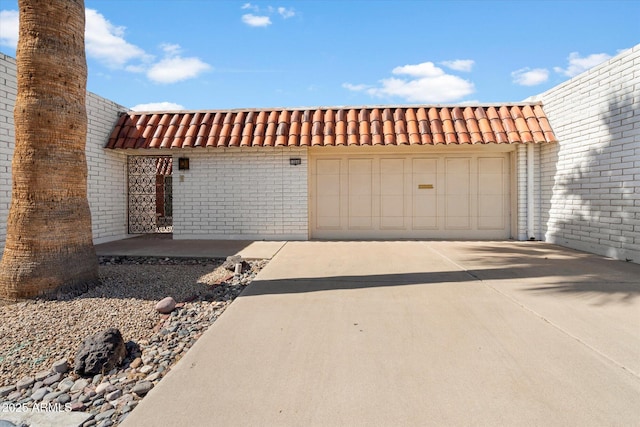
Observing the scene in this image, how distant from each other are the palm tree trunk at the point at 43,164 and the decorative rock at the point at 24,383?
7.40ft

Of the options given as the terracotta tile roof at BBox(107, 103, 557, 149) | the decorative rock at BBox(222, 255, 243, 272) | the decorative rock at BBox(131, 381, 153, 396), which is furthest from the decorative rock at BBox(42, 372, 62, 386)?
the terracotta tile roof at BBox(107, 103, 557, 149)

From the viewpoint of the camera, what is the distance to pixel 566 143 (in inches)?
353

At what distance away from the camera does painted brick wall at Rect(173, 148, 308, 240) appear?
34.3 ft

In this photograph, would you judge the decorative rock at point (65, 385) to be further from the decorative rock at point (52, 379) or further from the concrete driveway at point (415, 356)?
the concrete driveway at point (415, 356)

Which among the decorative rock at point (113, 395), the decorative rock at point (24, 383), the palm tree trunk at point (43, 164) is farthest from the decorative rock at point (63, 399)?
the palm tree trunk at point (43, 164)

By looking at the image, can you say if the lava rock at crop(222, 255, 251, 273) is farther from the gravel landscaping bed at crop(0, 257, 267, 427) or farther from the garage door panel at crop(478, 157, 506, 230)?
the garage door panel at crop(478, 157, 506, 230)

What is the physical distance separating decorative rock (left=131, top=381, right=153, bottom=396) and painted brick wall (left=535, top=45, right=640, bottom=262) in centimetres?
822

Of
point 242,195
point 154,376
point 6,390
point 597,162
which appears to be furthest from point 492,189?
point 6,390

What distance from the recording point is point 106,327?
4.04 metres

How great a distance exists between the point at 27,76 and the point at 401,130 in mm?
7734

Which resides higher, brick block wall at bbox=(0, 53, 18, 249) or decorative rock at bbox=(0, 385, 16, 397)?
brick block wall at bbox=(0, 53, 18, 249)

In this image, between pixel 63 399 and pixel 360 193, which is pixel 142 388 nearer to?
pixel 63 399

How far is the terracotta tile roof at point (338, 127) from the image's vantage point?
9648mm

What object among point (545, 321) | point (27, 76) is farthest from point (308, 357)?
point (27, 76)
